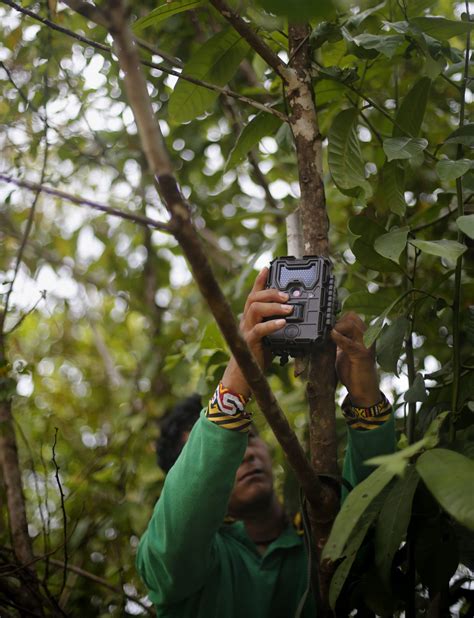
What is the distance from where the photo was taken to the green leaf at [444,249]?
1.13 meters

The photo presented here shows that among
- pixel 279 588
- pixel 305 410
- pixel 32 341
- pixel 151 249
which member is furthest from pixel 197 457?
pixel 32 341

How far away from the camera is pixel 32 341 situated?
13.8 feet

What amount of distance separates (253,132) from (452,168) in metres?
0.46

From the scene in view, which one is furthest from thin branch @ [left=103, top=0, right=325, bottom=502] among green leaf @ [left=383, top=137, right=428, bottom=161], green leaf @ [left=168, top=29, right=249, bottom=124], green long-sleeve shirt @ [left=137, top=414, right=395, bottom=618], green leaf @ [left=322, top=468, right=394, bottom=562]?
green leaf @ [left=168, top=29, right=249, bottom=124]

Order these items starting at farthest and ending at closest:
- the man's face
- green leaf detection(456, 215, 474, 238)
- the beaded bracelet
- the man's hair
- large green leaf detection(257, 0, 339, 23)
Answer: the man's hair
the man's face
the beaded bracelet
green leaf detection(456, 215, 474, 238)
large green leaf detection(257, 0, 339, 23)

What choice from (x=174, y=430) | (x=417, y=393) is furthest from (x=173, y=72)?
(x=174, y=430)

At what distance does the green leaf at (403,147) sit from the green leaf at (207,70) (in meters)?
0.38

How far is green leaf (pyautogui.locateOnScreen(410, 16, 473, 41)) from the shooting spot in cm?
132

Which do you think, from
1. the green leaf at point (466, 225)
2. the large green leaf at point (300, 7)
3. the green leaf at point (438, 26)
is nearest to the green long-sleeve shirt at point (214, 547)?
the green leaf at point (466, 225)

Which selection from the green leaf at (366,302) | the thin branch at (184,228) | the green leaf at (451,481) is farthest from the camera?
the green leaf at (366,302)

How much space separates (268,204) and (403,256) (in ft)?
3.16

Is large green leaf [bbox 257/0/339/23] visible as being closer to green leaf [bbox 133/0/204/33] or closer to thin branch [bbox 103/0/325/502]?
thin branch [bbox 103/0/325/502]

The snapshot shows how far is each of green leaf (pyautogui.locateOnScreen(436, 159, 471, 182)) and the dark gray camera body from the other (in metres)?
0.26

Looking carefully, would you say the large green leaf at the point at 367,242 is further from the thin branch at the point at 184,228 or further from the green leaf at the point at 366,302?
the thin branch at the point at 184,228
